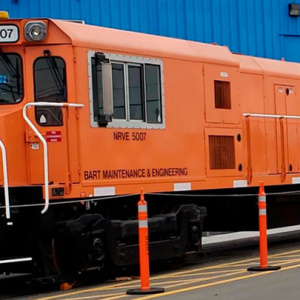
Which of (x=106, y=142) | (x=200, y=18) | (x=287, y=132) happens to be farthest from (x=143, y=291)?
(x=200, y=18)

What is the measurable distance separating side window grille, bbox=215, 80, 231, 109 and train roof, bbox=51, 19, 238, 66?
0.38 m

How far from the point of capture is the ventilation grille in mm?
13812

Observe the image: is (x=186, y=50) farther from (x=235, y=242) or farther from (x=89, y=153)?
(x=235, y=242)

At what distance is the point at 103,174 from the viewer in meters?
11.7

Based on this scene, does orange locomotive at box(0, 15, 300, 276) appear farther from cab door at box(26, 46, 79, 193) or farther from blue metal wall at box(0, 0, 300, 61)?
blue metal wall at box(0, 0, 300, 61)

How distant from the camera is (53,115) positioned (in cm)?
1123

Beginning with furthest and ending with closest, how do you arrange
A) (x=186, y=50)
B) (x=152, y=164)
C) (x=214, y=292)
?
1. (x=186, y=50)
2. (x=152, y=164)
3. (x=214, y=292)

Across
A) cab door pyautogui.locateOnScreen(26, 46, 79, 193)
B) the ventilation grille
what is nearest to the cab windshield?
cab door pyautogui.locateOnScreen(26, 46, 79, 193)

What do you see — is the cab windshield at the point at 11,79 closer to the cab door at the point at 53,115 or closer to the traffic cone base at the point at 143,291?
the cab door at the point at 53,115

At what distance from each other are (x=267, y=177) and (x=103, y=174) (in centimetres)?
456

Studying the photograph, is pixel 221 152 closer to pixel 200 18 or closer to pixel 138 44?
pixel 138 44

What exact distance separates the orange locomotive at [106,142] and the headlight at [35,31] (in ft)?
0.05

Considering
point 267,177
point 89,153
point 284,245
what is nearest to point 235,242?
point 284,245

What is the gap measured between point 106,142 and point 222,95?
3.21m
